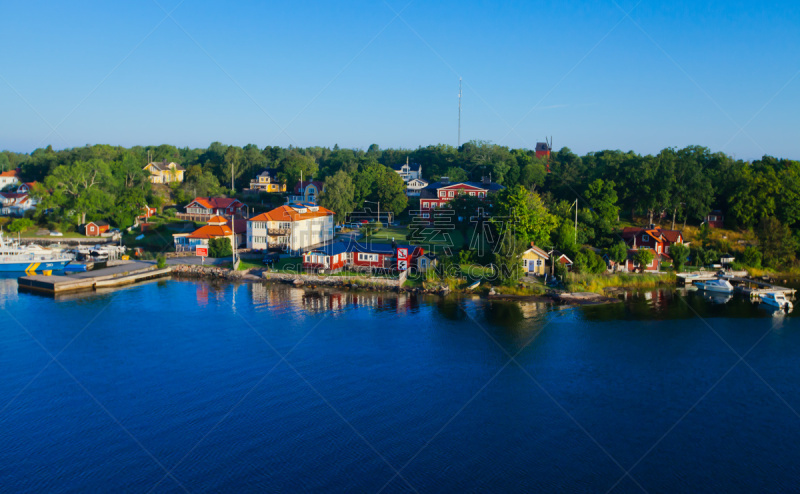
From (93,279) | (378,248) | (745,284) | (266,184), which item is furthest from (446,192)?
(93,279)

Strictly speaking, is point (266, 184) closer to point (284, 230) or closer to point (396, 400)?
point (284, 230)

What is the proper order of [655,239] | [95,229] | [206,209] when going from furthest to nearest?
[206,209] → [95,229] → [655,239]

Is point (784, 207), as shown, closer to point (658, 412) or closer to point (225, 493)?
point (658, 412)

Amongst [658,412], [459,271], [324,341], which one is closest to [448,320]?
[324,341]

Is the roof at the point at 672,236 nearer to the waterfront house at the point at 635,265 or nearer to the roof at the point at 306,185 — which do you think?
the waterfront house at the point at 635,265

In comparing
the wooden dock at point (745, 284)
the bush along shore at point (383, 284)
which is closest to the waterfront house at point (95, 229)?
the bush along shore at point (383, 284)
